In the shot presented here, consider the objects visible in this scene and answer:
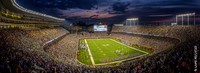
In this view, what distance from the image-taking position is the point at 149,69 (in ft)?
56.0

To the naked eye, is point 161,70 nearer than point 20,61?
Yes

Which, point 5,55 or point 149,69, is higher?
point 5,55

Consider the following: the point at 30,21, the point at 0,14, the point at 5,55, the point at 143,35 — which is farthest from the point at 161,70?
the point at 30,21

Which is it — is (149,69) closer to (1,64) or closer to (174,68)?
(174,68)

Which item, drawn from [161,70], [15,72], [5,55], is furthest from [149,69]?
[5,55]

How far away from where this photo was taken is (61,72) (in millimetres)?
18719

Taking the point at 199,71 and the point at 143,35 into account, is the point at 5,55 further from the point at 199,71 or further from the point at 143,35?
the point at 143,35

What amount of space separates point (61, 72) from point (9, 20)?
123ft

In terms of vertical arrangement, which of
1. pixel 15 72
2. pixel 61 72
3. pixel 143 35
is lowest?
pixel 143 35

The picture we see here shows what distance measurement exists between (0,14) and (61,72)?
29238 mm

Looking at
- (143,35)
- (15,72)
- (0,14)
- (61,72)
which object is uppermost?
(0,14)

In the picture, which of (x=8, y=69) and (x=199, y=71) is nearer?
(x=199, y=71)

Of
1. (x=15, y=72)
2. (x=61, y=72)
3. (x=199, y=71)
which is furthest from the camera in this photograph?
(x=61, y=72)

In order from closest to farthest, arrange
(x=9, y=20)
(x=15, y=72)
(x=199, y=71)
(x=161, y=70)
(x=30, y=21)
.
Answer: (x=199, y=71)
(x=15, y=72)
(x=161, y=70)
(x=9, y=20)
(x=30, y=21)
